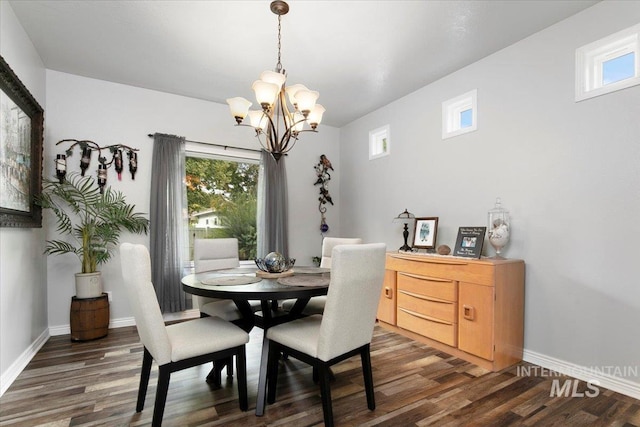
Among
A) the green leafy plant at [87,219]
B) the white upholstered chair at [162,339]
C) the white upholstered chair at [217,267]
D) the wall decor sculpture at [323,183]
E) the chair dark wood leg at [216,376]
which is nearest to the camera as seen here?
the white upholstered chair at [162,339]

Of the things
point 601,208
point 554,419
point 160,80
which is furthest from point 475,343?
point 160,80

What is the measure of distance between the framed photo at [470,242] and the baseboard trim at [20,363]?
12.0 feet

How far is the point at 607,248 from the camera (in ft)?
7.48

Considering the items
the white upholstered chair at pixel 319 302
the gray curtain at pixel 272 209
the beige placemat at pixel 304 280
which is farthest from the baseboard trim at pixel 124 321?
the beige placemat at pixel 304 280

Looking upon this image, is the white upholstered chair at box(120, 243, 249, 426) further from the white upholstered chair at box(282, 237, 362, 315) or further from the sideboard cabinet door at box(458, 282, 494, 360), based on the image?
the sideboard cabinet door at box(458, 282, 494, 360)

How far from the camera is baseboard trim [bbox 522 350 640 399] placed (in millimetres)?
2148

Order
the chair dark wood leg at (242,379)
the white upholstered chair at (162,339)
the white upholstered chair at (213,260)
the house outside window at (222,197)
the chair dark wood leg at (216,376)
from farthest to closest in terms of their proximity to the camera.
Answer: the house outside window at (222,197)
the white upholstered chair at (213,260)
the chair dark wood leg at (216,376)
the chair dark wood leg at (242,379)
the white upholstered chair at (162,339)

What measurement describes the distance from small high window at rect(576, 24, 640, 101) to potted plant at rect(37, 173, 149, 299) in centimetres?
433

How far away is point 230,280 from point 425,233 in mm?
2312

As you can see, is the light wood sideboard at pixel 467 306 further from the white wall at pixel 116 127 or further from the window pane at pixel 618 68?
the white wall at pixel 116 127

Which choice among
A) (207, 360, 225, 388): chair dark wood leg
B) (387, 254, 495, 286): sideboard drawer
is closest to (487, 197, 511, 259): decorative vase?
(387, 254, 495, 286): sideboard drawer

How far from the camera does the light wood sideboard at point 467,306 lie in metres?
2.54

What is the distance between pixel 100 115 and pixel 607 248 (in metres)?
4.89

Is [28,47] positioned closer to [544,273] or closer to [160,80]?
[160,80]
